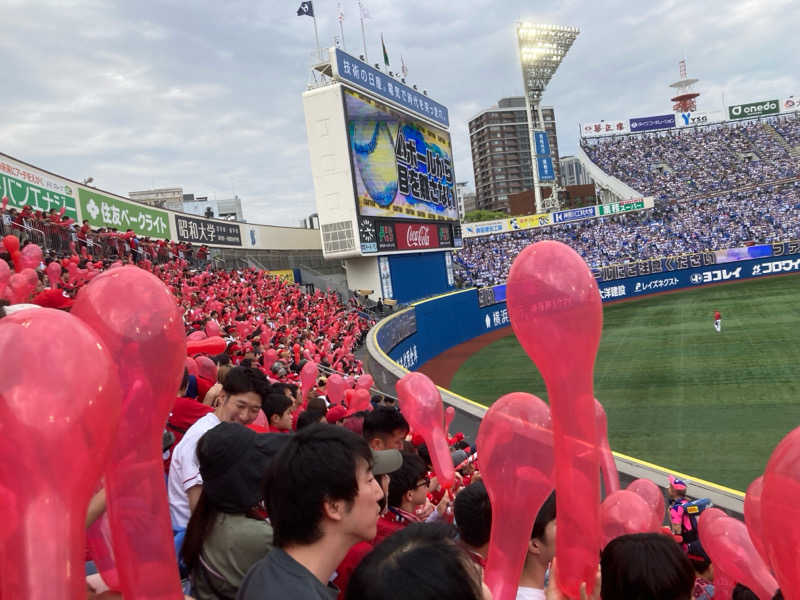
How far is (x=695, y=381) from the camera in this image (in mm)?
12680

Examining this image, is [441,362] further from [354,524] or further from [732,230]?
[732,230]

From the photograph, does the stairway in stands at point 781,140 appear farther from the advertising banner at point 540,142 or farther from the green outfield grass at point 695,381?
A: the green outfield grass at point 695,381

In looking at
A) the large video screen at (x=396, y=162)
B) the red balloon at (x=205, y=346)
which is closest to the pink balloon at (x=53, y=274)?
the red balloon at (x=205, y=346)

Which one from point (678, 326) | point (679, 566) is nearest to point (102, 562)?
point (679, 566)

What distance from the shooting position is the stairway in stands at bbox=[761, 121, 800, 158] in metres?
45.5

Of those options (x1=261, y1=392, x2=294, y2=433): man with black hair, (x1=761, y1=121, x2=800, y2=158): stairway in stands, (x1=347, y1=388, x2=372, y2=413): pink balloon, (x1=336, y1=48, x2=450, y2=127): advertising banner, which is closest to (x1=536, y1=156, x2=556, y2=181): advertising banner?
(x1=336, y1=48, x2=450, y2=127): advertising banner

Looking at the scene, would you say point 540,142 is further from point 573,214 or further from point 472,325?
point 472,325

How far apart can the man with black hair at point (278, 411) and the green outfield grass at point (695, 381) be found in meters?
6.14

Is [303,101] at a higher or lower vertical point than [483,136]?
lower

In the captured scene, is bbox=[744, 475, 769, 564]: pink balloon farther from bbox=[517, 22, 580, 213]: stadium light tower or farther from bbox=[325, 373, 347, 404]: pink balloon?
bbox=[517, 22, 580, 213]: stadium light tower

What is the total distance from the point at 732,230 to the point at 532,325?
4002 cm

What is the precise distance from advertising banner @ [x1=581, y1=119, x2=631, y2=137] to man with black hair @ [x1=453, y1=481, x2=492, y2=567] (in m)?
50.5

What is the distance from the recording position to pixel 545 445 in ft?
6.60

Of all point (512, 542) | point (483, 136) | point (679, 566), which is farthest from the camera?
point (483, 136)
